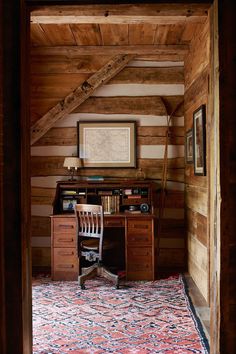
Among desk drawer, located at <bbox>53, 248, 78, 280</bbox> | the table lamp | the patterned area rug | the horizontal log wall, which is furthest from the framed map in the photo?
the patterned area rug

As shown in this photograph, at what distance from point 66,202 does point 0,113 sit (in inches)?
121

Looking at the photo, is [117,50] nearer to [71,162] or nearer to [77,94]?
[77,94]

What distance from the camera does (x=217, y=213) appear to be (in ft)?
7.00

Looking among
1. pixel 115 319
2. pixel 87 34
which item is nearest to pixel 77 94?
pixel 87 34

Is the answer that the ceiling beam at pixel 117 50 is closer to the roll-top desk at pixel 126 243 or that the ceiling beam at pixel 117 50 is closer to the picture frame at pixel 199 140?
the picture frame at pixel 199 140

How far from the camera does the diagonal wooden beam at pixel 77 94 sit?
5125 mm

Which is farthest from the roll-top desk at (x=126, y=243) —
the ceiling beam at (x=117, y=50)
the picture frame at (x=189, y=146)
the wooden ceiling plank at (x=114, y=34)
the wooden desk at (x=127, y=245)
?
the wooden ceiling plank at (x=114, y=34)

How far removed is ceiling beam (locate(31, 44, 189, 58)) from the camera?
4.87m

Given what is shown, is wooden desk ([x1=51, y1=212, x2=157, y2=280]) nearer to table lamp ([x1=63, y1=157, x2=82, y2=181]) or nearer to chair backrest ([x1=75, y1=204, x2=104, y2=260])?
chair backrest ([x1=75, y1=204, x2=104, y2=260])

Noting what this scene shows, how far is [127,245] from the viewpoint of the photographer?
4.66 metres

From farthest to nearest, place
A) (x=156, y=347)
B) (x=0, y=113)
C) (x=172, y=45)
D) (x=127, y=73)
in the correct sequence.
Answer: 1. (x=127, y=73)
2. (x=172, y=45)
3. (x=156, y=347)
4. (x=0, y=113)

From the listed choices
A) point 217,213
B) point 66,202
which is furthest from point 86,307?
point 217,213

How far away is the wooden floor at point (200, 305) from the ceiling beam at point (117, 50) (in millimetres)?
2710

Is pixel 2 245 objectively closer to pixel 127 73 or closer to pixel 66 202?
pixel 66 202
